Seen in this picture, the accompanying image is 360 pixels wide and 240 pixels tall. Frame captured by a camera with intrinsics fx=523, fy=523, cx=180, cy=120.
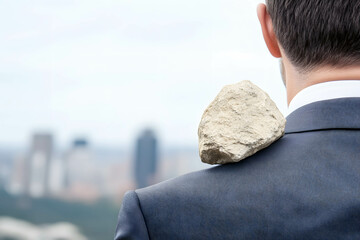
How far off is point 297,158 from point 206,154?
9.7 inches

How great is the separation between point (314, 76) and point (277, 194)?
37 centimetres

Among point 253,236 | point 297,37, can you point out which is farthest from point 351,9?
point 253,236

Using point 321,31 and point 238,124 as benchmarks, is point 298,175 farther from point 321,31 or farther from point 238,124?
point 321,31

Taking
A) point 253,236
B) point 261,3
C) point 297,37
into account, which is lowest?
point 253,236

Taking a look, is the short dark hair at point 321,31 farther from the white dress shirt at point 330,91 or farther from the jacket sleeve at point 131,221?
the jacket sleeve at point 131,221

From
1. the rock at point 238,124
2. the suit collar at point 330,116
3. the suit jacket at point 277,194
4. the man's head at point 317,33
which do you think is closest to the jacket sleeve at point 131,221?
the suit jacket at point 277,194

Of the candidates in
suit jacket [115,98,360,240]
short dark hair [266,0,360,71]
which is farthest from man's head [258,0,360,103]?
suit jacket [115,98,360,240]

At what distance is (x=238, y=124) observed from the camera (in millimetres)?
1431

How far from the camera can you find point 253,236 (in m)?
1.34

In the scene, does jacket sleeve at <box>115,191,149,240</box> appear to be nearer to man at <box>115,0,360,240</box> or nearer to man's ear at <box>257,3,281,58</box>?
man at <box>115,0,360,240</box>

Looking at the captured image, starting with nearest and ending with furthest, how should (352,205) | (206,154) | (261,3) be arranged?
1. (352,205)
2. (206,154)
3. (261,3)

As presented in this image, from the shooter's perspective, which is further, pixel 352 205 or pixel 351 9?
pixel 351 9

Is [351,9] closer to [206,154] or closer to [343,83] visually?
[343,83]

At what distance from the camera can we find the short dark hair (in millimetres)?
1474
